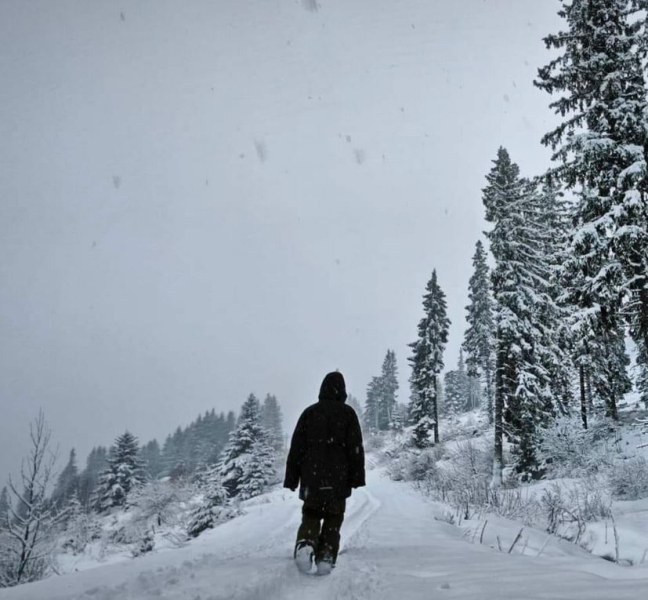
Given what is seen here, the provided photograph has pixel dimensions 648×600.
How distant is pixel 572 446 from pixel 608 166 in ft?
36.9

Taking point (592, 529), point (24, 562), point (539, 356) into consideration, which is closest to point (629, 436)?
point (539, 356)

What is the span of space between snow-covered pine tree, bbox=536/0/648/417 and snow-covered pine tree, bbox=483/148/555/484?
21.7 ft

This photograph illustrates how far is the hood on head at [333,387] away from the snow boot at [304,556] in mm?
1540

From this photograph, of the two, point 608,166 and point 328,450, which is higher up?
point 608,166

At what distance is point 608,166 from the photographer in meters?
11.0

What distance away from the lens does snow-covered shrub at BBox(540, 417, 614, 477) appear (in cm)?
1517

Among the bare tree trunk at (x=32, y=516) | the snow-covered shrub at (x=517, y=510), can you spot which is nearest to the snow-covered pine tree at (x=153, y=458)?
the bare tree trunk at (x=32, y=516)

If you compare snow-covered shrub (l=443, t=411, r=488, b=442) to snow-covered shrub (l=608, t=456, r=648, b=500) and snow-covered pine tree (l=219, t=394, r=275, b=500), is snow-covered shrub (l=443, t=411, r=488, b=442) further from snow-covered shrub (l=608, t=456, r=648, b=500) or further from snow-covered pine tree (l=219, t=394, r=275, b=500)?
snow-covered shrub (l=608, t=456, r=648, b=500)

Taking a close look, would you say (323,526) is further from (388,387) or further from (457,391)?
(457,391)

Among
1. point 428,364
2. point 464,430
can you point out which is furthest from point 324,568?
point 464,430

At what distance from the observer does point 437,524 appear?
7844 mm

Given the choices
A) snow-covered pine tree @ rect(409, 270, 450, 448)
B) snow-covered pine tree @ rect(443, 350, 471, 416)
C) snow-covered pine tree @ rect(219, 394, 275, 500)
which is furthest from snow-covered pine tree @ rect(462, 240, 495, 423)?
snow-covered pine tree @ rect(443, 350, 471, 416)

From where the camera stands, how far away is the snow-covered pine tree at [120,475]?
3781 centimetres

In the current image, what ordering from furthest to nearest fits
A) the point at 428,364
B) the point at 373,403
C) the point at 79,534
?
the point at 373,403 < the point at 428,364 < the point at 79,534
